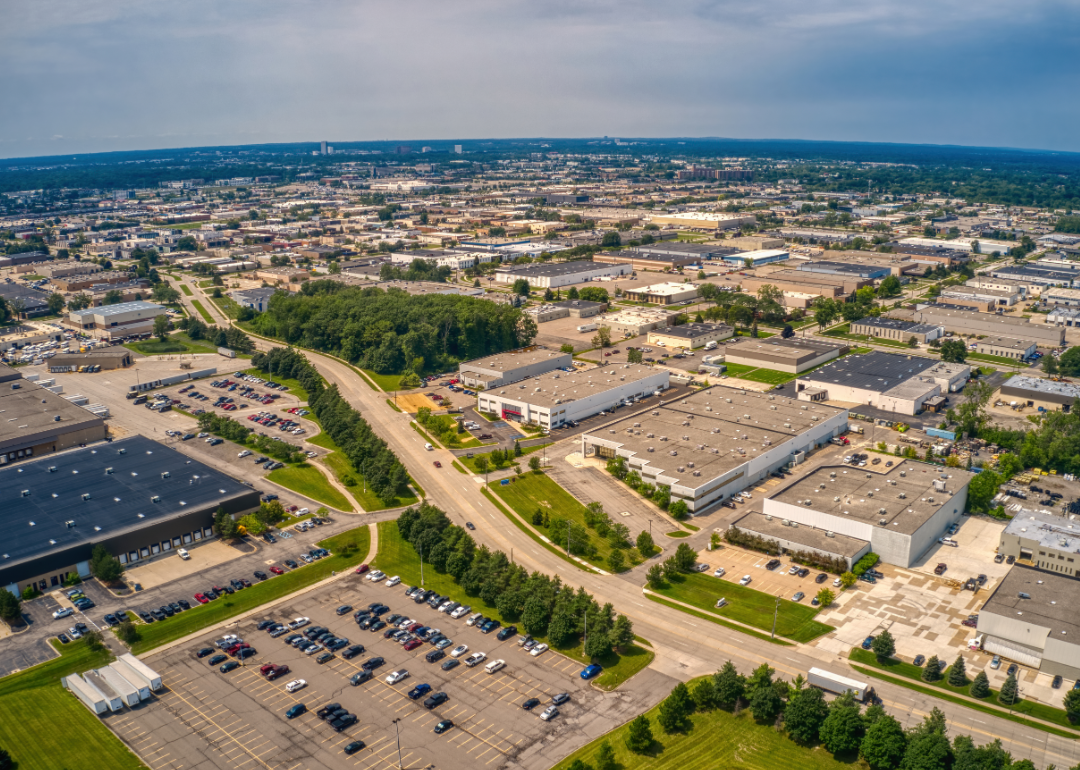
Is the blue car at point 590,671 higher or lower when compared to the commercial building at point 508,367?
lower

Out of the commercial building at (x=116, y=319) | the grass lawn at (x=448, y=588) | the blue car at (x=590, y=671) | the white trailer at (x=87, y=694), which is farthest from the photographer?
the commercial building at (x=116, y=319)

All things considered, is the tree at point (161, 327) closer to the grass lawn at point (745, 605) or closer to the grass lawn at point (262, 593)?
the grass lawn at point (262, 593)

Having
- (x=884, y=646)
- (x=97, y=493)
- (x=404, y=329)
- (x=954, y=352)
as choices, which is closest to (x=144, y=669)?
(x=97, y=493)

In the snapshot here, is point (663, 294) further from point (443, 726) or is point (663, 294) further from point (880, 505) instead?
point (443, 726)

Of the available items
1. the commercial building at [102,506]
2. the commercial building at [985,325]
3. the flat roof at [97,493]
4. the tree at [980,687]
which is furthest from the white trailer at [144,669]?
the commercial building at [985,325]

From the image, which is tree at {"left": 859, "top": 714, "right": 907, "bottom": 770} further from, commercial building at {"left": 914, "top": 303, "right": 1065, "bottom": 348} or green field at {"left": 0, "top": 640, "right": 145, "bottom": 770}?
commercial building at {"left": 914, "top": 303, "right": 1065, "bottom": 348}
